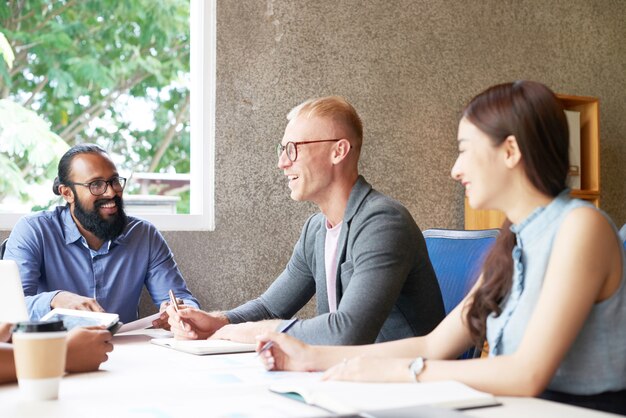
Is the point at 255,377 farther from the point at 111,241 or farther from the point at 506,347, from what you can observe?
the point at 111,241

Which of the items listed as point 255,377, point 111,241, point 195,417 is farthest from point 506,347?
point 111,241

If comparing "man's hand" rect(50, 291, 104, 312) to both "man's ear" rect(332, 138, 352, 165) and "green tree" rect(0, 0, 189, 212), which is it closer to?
"man's ear" rect(332, 138, 352, 165)

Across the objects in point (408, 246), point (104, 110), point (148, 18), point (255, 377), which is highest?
point (148, 18)

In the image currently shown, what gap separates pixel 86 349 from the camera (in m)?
1.48

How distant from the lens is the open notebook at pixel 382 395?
1067 millimetres

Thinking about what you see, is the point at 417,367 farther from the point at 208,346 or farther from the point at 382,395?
the point at 208,346

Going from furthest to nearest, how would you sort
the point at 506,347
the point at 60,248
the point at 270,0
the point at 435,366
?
the point at 270,0 < the point at 60,248 < the point at 506,347 < the point at 435,366

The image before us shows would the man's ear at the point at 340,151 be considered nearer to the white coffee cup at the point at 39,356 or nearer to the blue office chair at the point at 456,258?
the blue office chair at the point at 456,258

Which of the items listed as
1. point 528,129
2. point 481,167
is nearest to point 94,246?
point 481,167

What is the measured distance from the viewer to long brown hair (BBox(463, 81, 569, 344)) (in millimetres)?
1354

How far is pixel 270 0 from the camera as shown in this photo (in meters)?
3.41

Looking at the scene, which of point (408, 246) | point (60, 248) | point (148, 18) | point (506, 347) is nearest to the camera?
point (506, 347)

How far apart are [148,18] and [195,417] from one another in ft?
18.4

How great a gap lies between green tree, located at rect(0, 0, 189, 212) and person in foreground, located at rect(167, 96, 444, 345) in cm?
360
